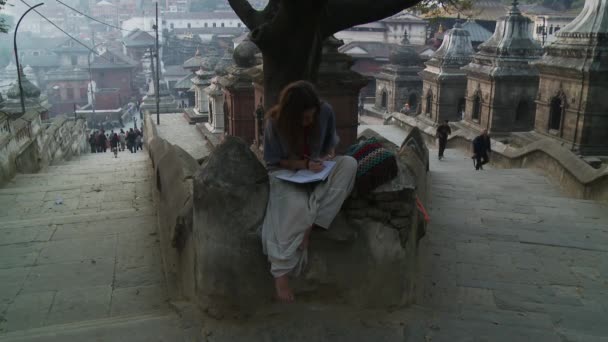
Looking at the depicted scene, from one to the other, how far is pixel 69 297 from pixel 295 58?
9.86ft

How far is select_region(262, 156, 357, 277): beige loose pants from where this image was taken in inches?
145

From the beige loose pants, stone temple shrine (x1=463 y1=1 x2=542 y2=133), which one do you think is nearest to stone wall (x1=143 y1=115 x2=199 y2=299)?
the beige loose pants

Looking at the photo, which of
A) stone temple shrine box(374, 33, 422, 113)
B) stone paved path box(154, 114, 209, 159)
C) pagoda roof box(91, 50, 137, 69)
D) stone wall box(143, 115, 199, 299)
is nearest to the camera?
stone wall box(143, 115, 199, 299)

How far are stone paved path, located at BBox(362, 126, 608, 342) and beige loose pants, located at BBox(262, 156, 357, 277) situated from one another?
0.87 m

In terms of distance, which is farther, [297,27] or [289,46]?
[289,46]

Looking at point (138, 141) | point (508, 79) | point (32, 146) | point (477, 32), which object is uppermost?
point (477, 32)

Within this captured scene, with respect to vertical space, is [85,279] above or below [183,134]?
above

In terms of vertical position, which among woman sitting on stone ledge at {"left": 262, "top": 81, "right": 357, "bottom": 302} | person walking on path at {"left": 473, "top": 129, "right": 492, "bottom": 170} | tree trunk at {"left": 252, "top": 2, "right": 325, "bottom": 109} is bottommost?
person walking on path at {"left": 473, "top": 129, "right": 492, "bottom": 170}

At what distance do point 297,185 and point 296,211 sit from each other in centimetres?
20

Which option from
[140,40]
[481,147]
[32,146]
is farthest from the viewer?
[140,40]

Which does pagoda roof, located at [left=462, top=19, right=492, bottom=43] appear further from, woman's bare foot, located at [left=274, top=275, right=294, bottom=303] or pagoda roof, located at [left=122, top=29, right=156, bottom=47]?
woman's bare foot, located at [left=274, top=275, right=294, bottom=303]

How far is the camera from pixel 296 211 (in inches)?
144

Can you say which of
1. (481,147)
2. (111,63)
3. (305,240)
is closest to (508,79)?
(481,147)

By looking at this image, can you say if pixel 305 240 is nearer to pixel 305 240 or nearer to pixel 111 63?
pixel 305 240
